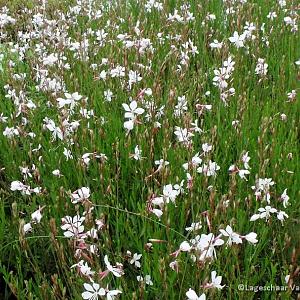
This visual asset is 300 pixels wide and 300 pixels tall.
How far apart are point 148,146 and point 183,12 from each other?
2.14 metres

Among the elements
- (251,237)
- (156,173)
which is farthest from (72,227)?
(156,173)

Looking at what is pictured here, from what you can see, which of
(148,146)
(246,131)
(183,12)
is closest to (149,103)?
(148,146)

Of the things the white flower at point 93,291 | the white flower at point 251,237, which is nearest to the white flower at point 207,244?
the white flower at point 251,237

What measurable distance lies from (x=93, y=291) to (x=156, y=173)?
A: 38.9 inches

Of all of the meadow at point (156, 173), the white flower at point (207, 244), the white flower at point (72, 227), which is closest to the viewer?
the white flower at point (207, 244)

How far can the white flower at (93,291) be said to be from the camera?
145 cm

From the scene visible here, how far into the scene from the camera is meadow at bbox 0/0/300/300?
175 centimetres

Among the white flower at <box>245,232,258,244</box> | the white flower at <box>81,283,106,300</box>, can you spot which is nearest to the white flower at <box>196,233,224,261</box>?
the white flower at <box>245,232,258,244</box>

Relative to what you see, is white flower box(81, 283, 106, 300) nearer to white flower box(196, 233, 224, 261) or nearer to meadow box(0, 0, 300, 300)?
meadow box(0, 0, 300, 300)

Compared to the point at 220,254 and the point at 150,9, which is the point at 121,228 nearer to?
the point at 220,254

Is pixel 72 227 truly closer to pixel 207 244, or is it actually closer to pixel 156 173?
pixel 207 244

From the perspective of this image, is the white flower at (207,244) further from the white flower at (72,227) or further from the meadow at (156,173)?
the white flower at (72,227)

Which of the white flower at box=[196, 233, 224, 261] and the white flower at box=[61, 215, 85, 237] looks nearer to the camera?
the white flower at box=[196, 233, 224, 261]

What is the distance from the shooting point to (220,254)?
1.83m
